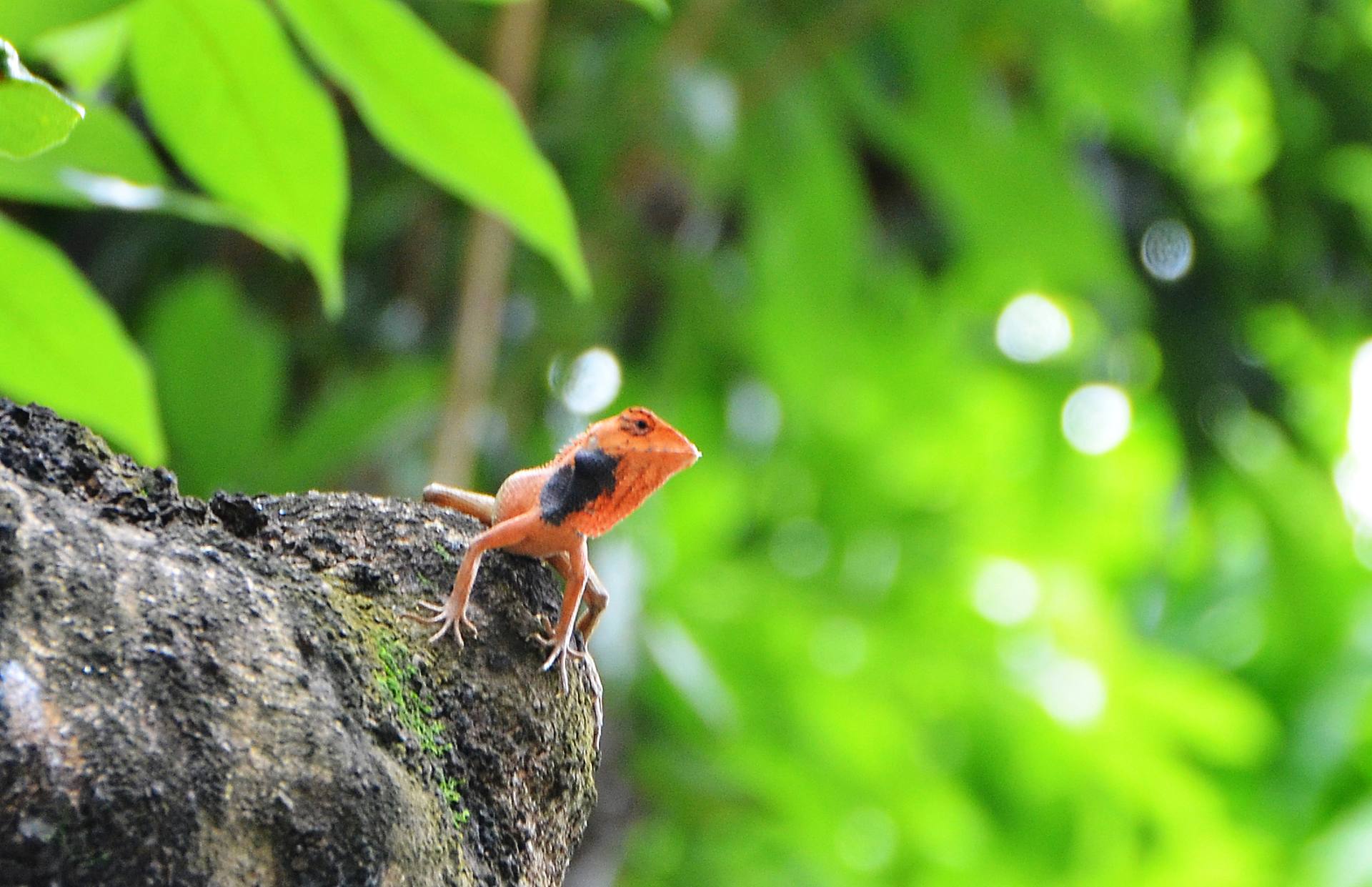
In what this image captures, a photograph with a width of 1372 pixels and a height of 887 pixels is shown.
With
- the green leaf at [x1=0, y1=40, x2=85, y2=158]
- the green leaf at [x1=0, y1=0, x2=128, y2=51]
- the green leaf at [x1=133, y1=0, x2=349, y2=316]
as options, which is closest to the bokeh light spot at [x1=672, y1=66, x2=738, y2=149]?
the green leaf at [x1=133, y1=0, x2=349, y2=316]

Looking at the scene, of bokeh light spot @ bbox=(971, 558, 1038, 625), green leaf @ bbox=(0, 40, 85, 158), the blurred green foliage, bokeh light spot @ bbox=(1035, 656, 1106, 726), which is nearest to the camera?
green leaf @ bbox=(0, 40, 85, 158)

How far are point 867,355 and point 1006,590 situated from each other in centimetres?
339

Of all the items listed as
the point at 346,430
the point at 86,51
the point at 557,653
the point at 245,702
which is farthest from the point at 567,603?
the point at 346,430

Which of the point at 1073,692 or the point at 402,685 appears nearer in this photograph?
the point at 402,685

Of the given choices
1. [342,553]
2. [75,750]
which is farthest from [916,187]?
[75,750]

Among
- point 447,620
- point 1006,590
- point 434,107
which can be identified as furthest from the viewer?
point 1006,590

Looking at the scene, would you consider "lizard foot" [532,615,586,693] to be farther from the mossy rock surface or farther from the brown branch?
the brown branch

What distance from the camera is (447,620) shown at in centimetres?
106

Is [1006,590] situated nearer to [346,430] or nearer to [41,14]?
[346,430]

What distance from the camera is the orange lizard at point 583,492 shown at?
1.27 meters

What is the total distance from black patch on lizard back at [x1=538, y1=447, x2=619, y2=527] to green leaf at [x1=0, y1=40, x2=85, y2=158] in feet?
2.06

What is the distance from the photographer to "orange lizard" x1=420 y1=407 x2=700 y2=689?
1271mm

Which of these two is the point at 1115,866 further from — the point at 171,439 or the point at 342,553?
the point at 342,553

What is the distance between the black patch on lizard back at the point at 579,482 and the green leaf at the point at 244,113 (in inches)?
14.6
